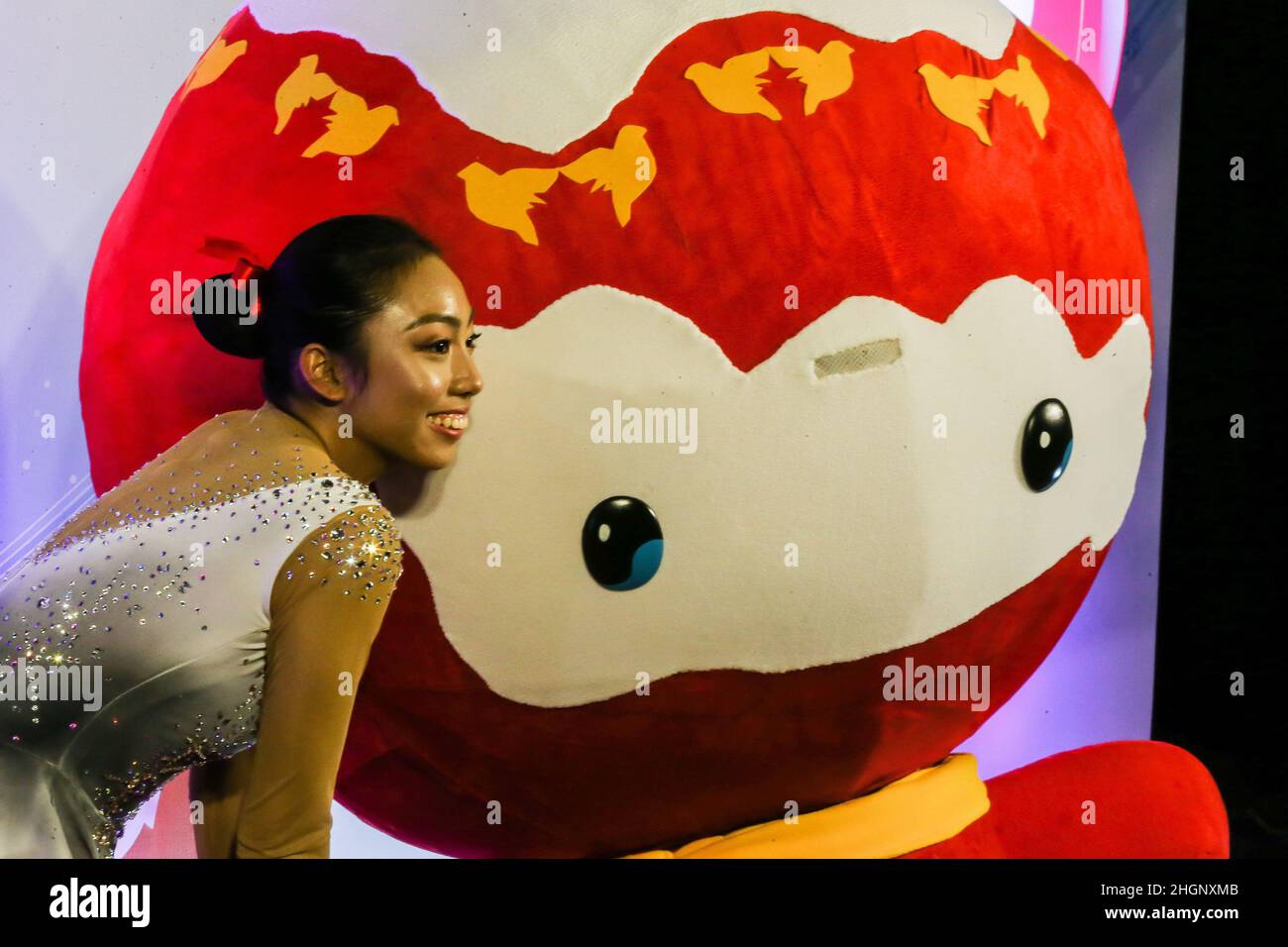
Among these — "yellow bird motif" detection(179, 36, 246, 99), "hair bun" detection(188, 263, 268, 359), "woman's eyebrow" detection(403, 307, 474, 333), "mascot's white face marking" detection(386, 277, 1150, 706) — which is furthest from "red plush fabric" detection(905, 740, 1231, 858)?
"yellow bird motif" detection(179, 36, 246, 99)

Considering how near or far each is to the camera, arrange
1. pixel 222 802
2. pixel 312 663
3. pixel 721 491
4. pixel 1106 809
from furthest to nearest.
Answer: pixel 1106 809 < pixel 222 802 < pixel 721 491 < pixel 312 663

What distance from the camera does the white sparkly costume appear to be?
144 cm

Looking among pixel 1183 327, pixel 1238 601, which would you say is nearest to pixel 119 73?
pixel 1183 327

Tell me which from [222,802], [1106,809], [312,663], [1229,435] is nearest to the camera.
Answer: [312,663]

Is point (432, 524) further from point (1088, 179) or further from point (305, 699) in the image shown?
point (1088, 179)

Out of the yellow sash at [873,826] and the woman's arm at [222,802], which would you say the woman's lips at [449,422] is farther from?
the yellow sash at [873,826]

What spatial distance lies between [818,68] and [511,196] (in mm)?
388

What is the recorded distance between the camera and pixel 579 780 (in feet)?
5.34

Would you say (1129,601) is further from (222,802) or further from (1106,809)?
(222,802)

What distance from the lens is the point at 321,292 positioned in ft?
4.82

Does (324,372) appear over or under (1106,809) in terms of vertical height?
over

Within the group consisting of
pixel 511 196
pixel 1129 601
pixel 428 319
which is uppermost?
pixel 511 196

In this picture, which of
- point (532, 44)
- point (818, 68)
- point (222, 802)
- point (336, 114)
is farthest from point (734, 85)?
point (222, 802)
